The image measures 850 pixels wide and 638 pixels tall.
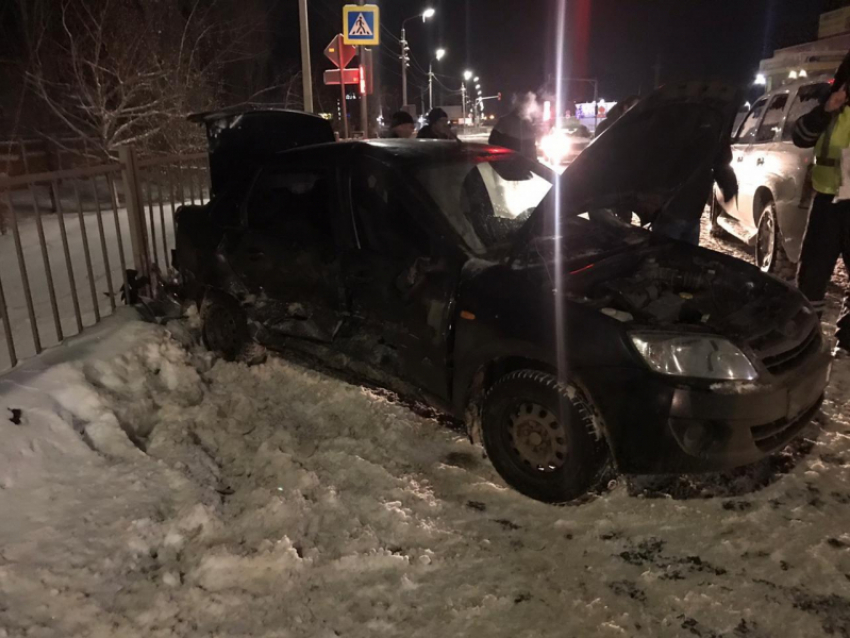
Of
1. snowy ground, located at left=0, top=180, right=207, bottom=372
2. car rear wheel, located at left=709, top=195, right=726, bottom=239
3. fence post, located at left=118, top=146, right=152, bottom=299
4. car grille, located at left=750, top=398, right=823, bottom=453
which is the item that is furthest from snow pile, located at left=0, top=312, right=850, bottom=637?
car rear wheel, located at left=709, top=195, right=726, bottom=239

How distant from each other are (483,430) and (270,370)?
6.83 ft

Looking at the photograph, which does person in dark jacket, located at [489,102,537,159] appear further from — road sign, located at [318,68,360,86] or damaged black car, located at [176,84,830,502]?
road sign, located at [318,68,360,86]

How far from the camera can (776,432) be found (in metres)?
3.00

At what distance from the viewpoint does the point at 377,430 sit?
3.97 m

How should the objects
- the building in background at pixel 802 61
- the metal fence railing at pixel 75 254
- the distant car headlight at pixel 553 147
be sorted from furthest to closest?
the distant car headlight at pixel 553 147
the building in background at pixel 802 61
the metal fence railing at pixel 75 254

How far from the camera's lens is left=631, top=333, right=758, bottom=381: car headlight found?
9.33ft

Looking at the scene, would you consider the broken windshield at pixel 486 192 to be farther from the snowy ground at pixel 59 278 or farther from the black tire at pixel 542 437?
the snowy ground at pixel 59 278

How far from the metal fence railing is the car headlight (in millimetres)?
3523

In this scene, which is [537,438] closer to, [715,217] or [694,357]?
[694,357]

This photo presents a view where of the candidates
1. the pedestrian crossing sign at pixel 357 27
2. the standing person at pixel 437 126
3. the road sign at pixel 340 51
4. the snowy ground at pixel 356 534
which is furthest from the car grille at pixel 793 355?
the road sign at pixel 340 51

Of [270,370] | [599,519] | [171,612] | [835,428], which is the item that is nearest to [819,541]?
[599,519]

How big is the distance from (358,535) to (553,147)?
16947mm

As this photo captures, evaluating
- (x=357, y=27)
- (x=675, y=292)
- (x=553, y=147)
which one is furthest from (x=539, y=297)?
(x=553, y=147)

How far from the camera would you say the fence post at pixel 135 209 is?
17.9 ft
